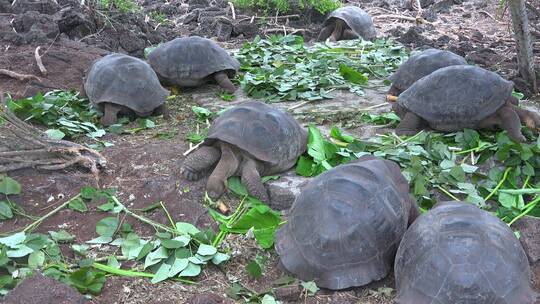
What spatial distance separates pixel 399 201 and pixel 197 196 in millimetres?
1413

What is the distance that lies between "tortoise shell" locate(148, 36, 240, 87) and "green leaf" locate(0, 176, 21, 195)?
260cm

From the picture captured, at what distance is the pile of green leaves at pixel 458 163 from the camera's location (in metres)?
3.83

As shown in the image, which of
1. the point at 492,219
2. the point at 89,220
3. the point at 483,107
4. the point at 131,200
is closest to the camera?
the point at 492,219

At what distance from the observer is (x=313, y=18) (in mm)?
10008

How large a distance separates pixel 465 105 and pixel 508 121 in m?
0.33

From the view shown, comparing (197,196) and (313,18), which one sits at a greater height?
(197,196)

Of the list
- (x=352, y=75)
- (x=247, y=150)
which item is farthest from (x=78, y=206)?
(x=352, y=75)

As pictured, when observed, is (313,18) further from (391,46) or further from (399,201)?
(399,201)

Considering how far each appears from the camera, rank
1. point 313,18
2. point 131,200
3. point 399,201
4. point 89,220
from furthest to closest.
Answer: point 313,18 < point 131,200 < point 89,220 < point 399,201

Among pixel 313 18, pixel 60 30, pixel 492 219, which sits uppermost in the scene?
pixel 492 219

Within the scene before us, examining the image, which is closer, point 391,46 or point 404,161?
point 404,161

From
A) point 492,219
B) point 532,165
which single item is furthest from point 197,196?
point 532,165

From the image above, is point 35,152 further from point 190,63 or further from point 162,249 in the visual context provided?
point 190,63

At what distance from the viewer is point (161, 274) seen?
3277mm
